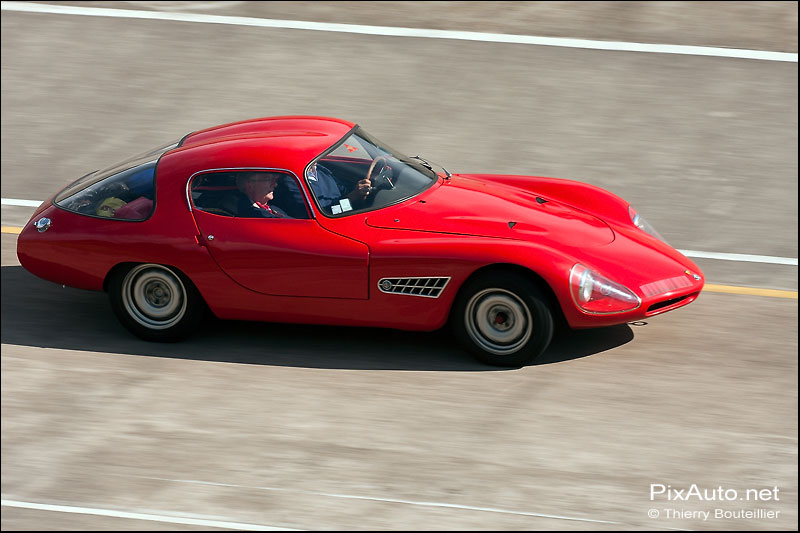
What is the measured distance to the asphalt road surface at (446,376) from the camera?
223 inches

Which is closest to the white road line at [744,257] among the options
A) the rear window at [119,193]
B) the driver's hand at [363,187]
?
the driver's hand at [363,187]

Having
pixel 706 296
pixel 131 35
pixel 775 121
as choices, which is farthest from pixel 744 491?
pixel 131 35

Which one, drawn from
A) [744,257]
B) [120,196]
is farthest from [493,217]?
[744,257]

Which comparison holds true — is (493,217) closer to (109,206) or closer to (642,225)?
(642,225)

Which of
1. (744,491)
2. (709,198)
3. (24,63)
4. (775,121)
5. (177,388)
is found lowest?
(744,491)

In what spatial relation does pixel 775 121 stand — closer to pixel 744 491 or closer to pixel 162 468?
pixel 744 491

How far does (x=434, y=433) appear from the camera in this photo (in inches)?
248

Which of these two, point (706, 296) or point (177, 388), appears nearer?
point (177, 388)

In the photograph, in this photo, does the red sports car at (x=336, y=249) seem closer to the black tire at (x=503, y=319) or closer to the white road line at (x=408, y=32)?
the black tire at (x=503, y=319)

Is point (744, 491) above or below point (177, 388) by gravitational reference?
below

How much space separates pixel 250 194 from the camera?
7.26 meters

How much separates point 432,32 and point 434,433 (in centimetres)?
829

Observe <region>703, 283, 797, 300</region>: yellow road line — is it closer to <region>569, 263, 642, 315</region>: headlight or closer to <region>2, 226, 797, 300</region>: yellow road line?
<region>2, 226, 797, 300</region>: yellow road line

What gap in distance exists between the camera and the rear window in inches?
293
